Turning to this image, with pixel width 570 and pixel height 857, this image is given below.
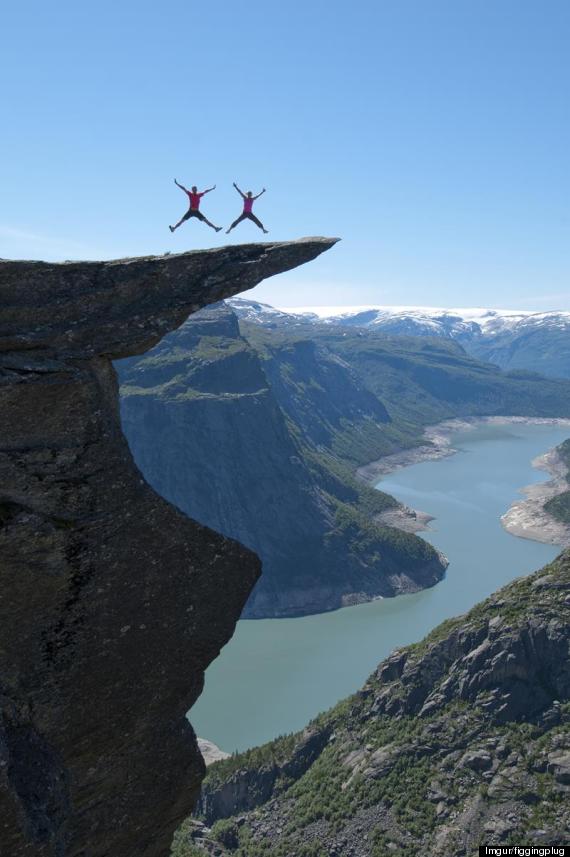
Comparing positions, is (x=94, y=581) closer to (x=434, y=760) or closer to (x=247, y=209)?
(x=247, y=209)

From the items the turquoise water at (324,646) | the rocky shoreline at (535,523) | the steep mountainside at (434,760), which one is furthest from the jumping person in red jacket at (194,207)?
the rocky shoreline at (535,523)

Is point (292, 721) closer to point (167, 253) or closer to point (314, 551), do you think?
point (314, 551)

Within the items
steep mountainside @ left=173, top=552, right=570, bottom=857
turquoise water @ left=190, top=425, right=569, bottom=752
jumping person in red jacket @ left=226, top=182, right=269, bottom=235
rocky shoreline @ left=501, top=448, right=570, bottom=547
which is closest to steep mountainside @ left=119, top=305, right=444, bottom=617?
turquoise water @ left=190, top=425, right=569, bottom=752

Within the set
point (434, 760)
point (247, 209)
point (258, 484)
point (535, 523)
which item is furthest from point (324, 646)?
point (247, 209)

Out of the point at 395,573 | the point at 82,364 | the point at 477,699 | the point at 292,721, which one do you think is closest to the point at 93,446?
the point at 82,364

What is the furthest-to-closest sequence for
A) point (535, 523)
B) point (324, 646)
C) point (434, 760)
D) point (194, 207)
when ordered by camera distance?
point (535, 523)
point (324, 646)
point (434, 760)
point (194, 207)

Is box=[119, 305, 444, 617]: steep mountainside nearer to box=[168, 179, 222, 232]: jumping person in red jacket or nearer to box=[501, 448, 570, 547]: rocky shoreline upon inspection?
box=[501, 448, 570, 547]: rocky shoreline

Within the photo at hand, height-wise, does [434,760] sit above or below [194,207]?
below
